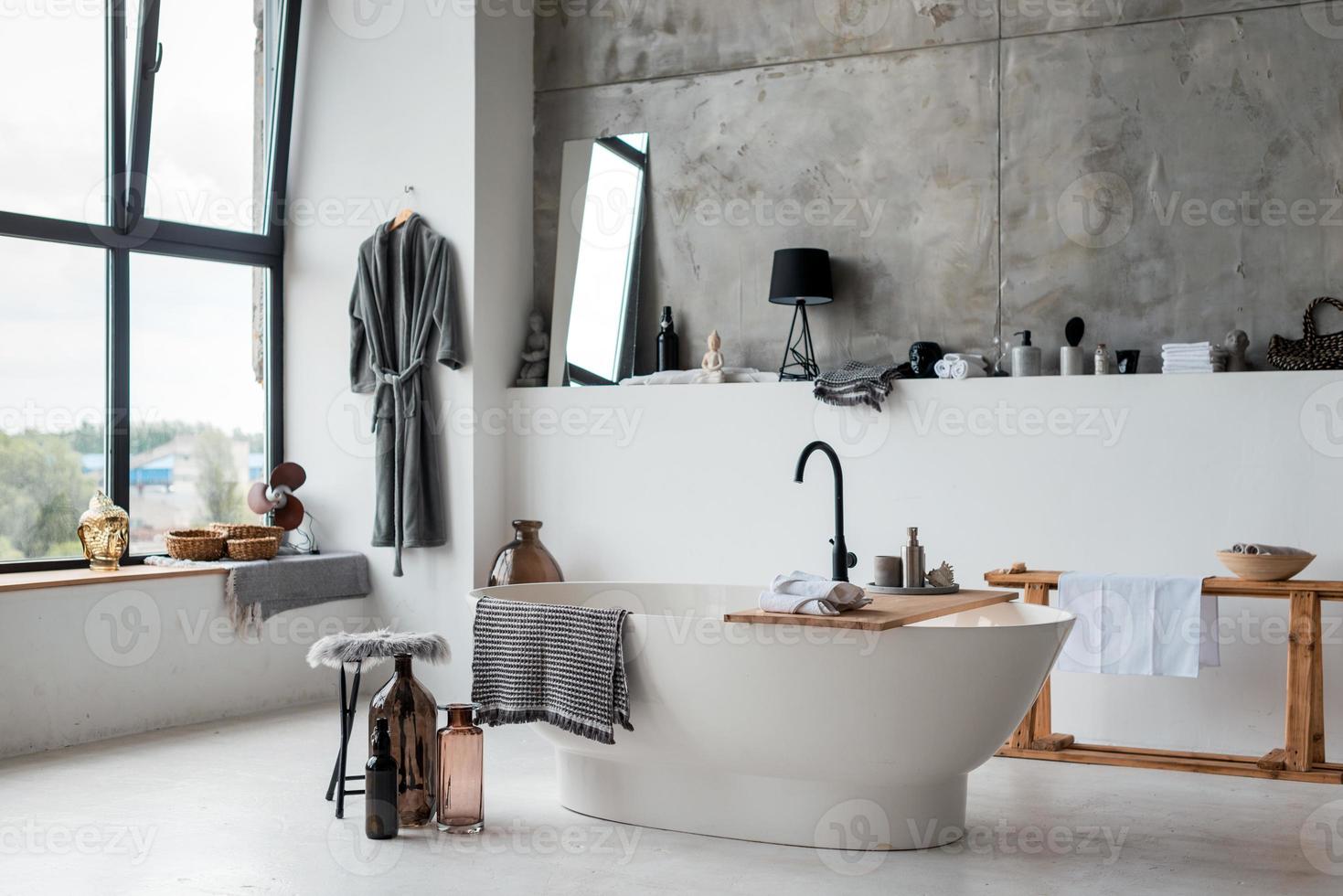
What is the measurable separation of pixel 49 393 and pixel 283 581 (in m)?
1.16

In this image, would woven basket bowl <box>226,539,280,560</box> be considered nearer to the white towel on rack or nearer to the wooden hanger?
the wooden hanger

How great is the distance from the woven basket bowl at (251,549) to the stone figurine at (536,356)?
1.25m

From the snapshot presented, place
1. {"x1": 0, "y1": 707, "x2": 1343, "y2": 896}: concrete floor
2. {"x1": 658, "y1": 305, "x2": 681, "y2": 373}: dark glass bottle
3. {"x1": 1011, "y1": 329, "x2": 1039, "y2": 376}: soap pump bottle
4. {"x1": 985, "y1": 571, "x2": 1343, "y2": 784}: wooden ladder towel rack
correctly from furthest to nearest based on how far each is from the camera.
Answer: {"x1": 658, "y1": 305, "x2": 681, "y2": 373}: dark glass bottle, {"x1": 1011, "y1": 329, "x2": 1039, "y2": 376}: soap pump bottle, {"x1": 985, "y1": 571, "x2": 1343, "y2": 784}: wooden ladder towel rack, {"x1": 0, "y1": 707, "x2": 1343, "y2": 896}: concrete floor

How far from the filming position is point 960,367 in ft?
15.9

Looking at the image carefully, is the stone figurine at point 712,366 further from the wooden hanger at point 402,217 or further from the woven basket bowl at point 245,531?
the woven basket bowl at point 245,531

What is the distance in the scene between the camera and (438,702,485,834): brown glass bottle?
3.55 meters

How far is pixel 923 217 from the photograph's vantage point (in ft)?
16.8

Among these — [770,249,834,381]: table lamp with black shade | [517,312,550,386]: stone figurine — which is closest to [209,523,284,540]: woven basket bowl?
[517,312,550,386]: stone figurine

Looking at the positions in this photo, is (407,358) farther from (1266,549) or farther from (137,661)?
(1266,549)

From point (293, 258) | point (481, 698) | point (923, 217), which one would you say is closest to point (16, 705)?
point (481, 698)

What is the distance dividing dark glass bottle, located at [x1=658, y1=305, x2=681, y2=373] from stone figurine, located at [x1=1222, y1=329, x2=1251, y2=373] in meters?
2.13

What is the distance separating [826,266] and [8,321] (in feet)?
10.2

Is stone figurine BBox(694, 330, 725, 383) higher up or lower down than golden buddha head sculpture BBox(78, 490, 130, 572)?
higher up

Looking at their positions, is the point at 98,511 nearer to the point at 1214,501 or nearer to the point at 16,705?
the point at 16,705
